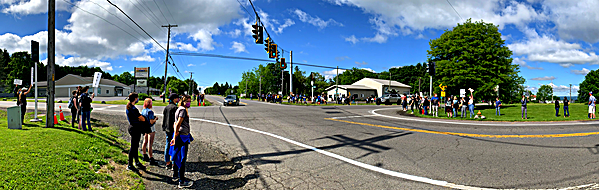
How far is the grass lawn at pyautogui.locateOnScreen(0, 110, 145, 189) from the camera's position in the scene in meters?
4.03

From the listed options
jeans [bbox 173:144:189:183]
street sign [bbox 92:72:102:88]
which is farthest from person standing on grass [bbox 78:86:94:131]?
jeans [bbox 173:144:189:183]

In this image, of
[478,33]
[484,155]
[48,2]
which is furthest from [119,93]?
[484,155]

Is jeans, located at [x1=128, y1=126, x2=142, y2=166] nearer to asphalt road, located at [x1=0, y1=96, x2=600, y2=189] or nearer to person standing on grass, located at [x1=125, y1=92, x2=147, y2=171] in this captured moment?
person standing on grass, located at [x1=125, y1=92, x2=147, y2=171]

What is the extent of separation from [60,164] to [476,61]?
103ft

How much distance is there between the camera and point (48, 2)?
9.68 metres

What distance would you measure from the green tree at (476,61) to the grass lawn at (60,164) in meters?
28.6

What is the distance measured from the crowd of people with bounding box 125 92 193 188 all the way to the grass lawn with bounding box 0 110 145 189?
0.51 metres

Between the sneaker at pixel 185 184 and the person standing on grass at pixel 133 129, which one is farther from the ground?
the person standing on grass at pixel 133 129

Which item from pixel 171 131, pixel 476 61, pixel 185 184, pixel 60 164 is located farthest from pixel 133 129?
pixel 476 61

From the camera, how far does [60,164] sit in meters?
4.74

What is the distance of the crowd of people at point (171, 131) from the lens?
4.77 metres

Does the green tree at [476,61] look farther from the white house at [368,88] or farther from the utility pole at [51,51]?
the white house at [368,88]

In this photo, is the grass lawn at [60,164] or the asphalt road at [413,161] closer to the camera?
the grass lawn at [60,164]

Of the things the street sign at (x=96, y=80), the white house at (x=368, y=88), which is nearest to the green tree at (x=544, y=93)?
the white house at (x=368, y=88)
